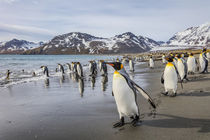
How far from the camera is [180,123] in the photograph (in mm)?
3625

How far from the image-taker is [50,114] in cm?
487

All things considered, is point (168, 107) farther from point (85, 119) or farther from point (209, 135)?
point (85, 119)

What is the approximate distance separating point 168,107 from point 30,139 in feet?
11.3

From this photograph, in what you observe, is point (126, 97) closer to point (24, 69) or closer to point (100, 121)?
point (100, 121)

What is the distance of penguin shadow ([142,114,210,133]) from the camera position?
11.2 feet

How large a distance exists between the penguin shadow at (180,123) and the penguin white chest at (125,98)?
407 millimetres

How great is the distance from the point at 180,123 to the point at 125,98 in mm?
1212

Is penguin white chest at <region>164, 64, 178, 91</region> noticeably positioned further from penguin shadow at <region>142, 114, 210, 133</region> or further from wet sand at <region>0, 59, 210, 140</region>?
penguin shadow at <region>142, 114, 210, 133</region>

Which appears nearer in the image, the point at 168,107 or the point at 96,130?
the point at 96,130

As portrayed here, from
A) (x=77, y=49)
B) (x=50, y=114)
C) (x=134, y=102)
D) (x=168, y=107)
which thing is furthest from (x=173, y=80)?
(x=77, y=49)

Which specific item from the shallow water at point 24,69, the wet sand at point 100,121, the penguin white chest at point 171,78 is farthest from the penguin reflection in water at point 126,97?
the shallow water at point 24,69

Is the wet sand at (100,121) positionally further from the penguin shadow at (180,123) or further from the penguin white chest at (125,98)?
the penguin white chest at (125,98)

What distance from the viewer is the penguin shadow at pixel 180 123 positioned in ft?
11.2

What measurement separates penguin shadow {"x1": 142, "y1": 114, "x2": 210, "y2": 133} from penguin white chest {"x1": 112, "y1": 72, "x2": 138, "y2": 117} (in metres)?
0.41
